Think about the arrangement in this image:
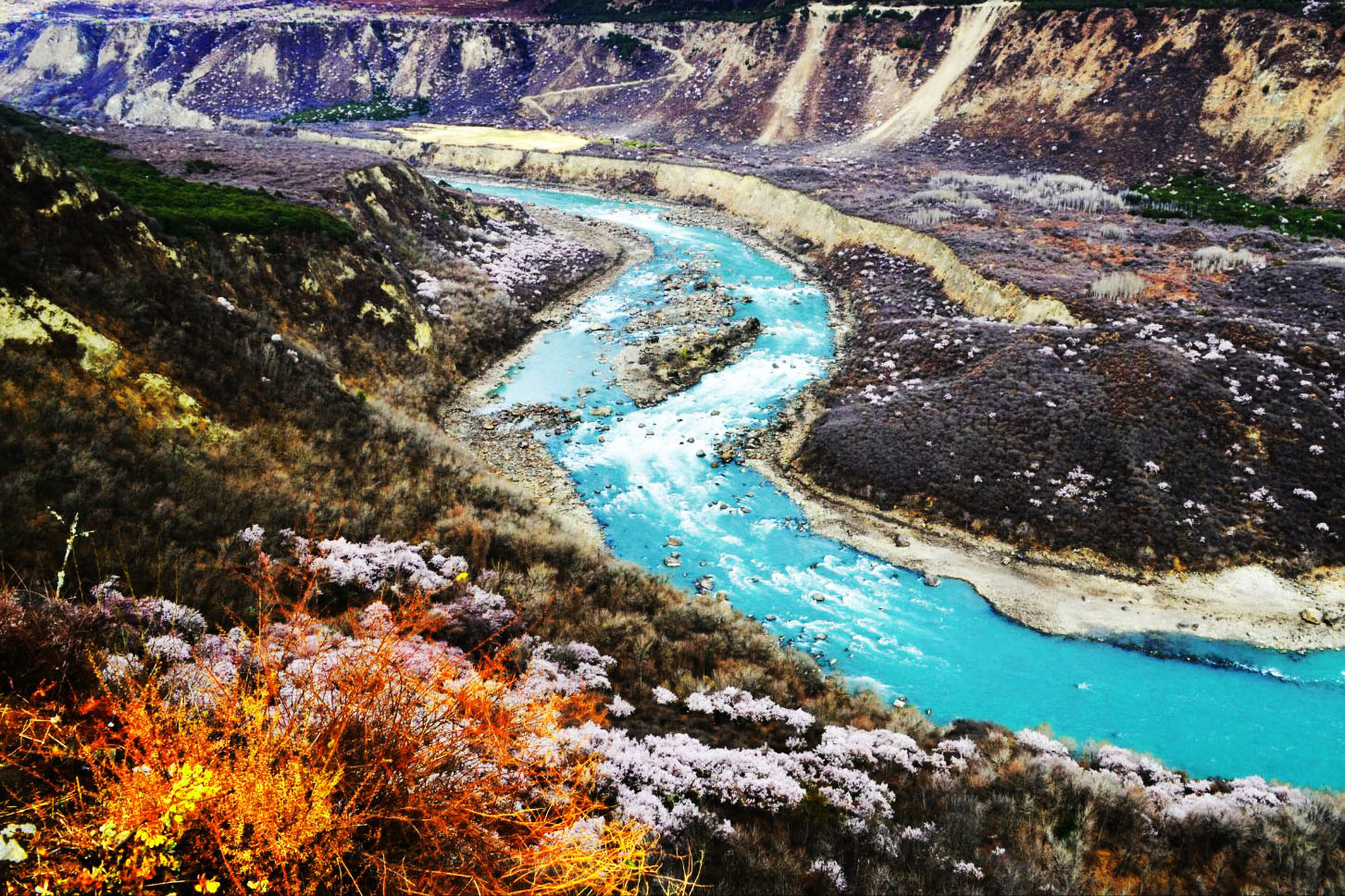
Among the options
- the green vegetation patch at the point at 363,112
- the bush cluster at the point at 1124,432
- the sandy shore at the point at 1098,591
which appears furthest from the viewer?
the green vegetation patch at the point at 363,112

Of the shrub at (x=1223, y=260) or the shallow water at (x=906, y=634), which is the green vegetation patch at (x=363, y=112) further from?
the shrub at (x=1223, y=260)

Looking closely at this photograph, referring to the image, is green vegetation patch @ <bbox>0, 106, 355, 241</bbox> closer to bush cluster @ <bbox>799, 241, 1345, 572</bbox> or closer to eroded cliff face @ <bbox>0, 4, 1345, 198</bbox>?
bush cluster @ <bbox>799, 241, 1345, 572</bbox>

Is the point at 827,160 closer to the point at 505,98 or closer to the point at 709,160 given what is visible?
the point at 709,160

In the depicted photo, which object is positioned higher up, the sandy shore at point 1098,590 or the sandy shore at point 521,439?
the sandy shore at point 1098,590

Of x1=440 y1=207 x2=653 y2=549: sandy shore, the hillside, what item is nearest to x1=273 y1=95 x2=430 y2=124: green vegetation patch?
x1=440 y1=207 x2=653 y2=549: sandy shore

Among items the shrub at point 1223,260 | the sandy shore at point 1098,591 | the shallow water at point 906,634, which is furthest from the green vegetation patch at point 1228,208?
the shallow water at point 906,634

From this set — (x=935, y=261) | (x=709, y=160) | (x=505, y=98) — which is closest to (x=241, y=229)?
(x=935, y=261)
